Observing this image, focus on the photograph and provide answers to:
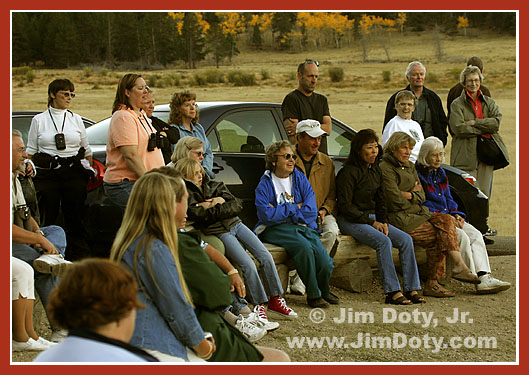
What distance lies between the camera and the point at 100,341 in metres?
2.52

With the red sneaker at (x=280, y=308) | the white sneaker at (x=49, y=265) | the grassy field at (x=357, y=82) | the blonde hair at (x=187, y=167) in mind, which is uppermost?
the grassy field at (x=357, y=82)

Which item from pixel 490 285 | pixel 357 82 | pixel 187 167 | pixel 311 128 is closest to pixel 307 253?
pixel 311 128

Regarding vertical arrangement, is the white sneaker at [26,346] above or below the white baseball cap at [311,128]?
below

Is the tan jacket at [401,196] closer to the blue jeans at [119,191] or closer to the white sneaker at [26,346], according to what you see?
the blue jeans at [119,191]

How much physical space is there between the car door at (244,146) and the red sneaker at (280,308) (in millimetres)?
1292

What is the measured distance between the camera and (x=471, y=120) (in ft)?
27.6

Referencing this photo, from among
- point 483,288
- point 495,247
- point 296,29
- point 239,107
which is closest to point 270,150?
point 239,107

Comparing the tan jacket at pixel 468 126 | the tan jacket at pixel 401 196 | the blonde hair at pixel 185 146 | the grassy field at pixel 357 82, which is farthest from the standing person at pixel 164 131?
the grassy field at pixel 357 82

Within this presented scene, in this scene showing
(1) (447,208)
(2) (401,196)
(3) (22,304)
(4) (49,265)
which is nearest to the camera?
(3) (22,304)

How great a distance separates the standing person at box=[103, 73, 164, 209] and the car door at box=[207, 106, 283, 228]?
4.63ft

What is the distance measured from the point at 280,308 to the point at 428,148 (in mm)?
2228

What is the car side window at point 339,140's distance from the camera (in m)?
8.33

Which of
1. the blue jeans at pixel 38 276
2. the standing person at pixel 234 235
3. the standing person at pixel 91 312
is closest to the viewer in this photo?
the standing person at pixel 91 312

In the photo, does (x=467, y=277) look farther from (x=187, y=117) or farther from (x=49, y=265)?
(x=49, y=265)
